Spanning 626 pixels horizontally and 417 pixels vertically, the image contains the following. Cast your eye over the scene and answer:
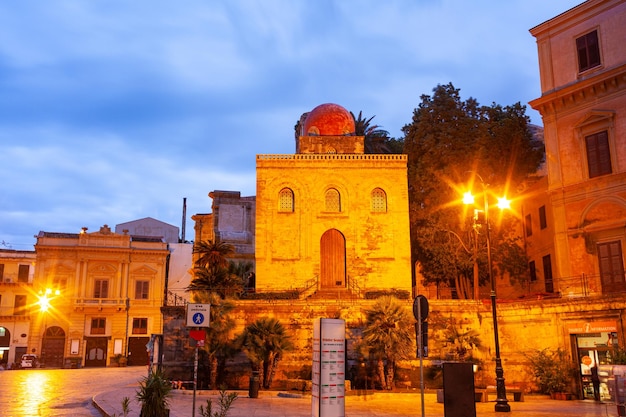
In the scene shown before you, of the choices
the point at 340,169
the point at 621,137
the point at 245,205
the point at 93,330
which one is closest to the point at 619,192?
the point at 621,137

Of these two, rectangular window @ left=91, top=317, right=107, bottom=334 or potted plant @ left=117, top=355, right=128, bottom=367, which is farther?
rectangular window @ left=91, top=317, right=107, bottom=334

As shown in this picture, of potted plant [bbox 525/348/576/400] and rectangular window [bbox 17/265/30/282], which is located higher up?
rectangular window [bbox 17/265/30/282]

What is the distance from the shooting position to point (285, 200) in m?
32.2

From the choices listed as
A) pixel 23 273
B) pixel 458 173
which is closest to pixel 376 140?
pixel 458 173

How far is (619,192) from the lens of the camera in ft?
75.3

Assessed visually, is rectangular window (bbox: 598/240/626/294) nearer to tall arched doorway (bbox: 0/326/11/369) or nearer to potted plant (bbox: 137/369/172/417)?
potted plant (bbox: 137/369/172/417)

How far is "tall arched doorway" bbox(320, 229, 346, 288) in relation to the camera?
103 ft

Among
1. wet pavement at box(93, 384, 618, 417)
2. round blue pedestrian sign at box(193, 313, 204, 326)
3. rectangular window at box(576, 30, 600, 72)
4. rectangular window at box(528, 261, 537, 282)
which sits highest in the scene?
rectangular window at box(576, 30, 600, 72)

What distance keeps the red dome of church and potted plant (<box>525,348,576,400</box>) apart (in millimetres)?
19572

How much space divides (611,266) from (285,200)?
16496 mm

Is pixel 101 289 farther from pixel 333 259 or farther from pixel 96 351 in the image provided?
pixel 333 259

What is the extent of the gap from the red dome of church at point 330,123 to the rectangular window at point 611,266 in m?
17.8

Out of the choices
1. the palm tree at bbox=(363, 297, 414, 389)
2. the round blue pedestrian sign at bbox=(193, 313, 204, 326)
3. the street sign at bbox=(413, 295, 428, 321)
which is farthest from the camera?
the palm tree at bbox=(363, 297, 414, 389)

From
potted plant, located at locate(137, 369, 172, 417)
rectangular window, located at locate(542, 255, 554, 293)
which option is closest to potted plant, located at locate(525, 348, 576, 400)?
rectangular window, located at locate(542, 255, 554, 293)
